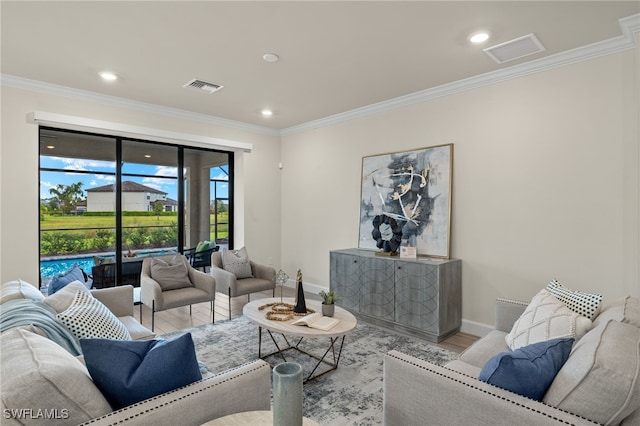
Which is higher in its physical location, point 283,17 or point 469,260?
point 283,17

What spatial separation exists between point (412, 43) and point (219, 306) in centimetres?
394

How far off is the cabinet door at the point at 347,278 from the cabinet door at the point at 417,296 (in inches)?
22.4

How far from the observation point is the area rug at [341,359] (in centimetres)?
237

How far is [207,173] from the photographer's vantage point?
226 inches

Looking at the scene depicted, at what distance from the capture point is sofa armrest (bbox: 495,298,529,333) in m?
2.63

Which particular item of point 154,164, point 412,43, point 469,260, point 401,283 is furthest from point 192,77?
point 469,260

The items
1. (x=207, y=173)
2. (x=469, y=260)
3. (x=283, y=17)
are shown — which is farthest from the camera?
(x=207, y=173)

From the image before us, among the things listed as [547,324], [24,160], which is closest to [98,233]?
[24,160]

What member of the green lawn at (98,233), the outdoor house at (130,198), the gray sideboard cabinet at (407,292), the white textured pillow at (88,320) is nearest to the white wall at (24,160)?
the green lawn at (98,233)

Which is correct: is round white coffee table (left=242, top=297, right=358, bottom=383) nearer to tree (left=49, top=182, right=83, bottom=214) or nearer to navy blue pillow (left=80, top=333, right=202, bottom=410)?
navy blue pillow (left=80, top=333, right=202, bottom=410)

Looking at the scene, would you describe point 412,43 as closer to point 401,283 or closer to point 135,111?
point 401,283

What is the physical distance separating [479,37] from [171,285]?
153 inches

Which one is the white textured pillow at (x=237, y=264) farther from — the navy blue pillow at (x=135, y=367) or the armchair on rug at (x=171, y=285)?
the navy blue pillow at (x=135, y=367)

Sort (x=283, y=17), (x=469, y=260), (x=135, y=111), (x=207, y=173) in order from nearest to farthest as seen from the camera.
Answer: (x=283, y=17), (x=469, y=260), (x=135, y=111), (x=207, y=173)
